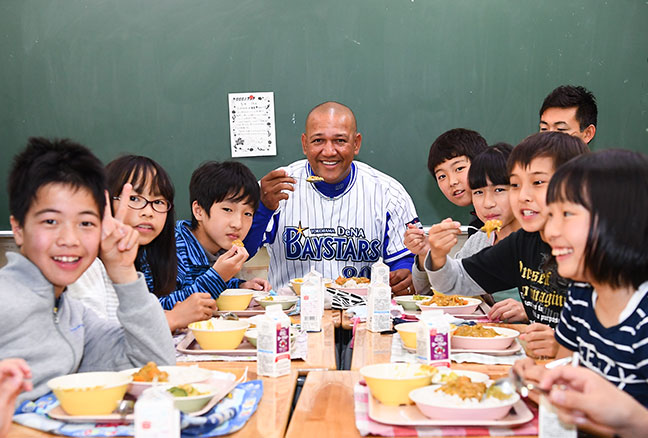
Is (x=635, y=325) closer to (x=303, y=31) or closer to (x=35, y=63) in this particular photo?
(x=303, y=31)

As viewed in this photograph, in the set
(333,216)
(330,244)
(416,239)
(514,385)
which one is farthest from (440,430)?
(333,216)

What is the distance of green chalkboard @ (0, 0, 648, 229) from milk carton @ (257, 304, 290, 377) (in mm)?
2810

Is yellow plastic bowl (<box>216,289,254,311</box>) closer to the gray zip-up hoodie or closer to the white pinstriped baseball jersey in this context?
the gray zip-up hoodie

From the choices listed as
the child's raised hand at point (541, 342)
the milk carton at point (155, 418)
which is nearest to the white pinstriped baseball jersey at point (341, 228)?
the child's raised hand at point (541, 342)

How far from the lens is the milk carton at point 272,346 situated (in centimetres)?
168

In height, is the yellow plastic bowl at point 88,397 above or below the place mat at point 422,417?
above

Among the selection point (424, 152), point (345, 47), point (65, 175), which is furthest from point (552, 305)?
point (345, 47)

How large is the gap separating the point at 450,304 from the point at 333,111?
194 centimetres

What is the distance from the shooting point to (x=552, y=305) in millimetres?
2314

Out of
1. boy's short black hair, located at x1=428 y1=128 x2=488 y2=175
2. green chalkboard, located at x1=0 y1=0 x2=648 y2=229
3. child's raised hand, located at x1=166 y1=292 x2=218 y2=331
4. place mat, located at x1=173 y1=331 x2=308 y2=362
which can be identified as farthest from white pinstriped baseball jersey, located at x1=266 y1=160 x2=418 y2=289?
place mat, located at x1=173 y1=331 x2=308 y2=362

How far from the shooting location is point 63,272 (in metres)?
1.50

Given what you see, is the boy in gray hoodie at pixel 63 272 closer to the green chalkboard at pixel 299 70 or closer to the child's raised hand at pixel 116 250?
Answer: the child's raised hand at pixel 116 250

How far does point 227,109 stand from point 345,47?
0.90 m

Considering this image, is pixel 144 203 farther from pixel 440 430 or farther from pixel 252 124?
pixel 252 124
